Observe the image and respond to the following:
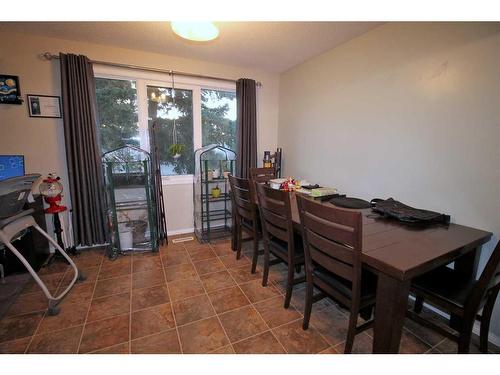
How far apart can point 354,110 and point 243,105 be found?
146 centimetres

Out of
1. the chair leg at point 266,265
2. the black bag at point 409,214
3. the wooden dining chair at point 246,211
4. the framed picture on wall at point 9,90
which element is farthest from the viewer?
the framed picture on wall at point 9,90

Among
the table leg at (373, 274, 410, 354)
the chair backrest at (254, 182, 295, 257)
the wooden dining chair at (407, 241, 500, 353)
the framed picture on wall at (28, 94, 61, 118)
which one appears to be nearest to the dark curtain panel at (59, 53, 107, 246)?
the framed picture on wall at (28, 94, 61, 118)

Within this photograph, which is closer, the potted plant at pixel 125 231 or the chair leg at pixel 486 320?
the chair leg at pixel 486 320

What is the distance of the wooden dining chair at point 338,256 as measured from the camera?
1.15 m

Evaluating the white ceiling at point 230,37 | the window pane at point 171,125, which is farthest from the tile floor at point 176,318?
the white ceiling at point 230,37

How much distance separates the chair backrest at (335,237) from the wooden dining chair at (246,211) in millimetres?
753

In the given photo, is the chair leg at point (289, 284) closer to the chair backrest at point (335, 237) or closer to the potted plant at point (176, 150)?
the chair backrest at point (335, 237)

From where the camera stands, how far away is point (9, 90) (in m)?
2.27

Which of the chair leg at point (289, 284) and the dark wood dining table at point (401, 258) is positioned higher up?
the dark wood dining table at point (401, 258)

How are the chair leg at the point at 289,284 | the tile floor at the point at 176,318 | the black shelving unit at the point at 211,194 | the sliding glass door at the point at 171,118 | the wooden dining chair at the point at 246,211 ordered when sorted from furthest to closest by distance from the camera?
1. the black shelving unit at the point at 211,194
2. the sliding glass door at the point at 171,118
3. the wooden dining chair at the point at 246,211
4. the chair leg at the point at 289,284
5. the tile floor at the point at 176,318

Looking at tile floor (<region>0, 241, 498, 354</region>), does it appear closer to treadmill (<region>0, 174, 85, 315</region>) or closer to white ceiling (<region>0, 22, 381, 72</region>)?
treadmill (<region>0, 174, 85, 315</region>)

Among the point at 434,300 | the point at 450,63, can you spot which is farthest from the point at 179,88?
the point at 434,300

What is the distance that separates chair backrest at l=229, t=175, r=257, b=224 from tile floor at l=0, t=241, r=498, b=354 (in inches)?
22.8

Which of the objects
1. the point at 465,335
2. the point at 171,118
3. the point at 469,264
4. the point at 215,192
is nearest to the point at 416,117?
the point at 469,264
